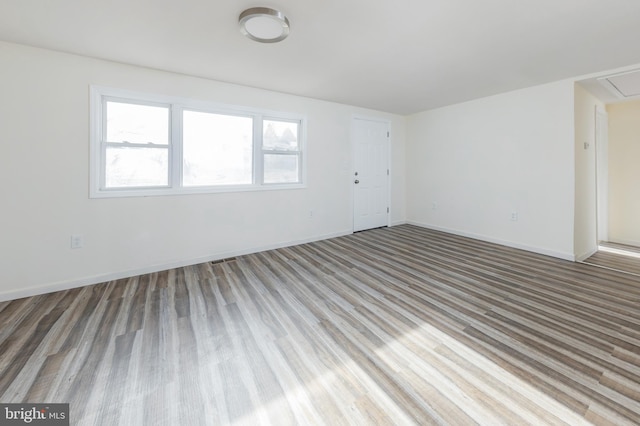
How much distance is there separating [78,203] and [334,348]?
3.00 metres

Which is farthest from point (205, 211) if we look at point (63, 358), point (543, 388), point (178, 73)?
point (543, 388)

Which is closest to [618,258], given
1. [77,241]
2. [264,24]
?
[264,24]

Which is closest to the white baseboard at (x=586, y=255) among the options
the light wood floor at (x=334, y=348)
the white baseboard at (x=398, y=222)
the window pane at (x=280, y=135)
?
the light wood floor at (x=334, y=348)

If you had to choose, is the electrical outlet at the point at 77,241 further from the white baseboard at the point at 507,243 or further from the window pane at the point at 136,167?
the white baseboard at the point at 507,243

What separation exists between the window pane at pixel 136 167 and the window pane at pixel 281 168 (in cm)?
136

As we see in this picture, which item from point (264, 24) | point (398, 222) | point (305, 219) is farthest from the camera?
point (398, 222)

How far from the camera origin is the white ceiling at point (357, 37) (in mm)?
1942

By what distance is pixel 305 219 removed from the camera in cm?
444

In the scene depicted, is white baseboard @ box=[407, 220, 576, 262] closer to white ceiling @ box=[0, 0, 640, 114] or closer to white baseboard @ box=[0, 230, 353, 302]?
white ceiling @ box=[0, 0, 640, 114]

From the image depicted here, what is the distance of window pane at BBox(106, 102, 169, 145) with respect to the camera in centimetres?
293

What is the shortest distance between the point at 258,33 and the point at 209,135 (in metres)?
1.69

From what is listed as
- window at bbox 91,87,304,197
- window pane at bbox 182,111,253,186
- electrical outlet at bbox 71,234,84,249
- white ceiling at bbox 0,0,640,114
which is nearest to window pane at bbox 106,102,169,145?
window at bbox 91,87,304,197

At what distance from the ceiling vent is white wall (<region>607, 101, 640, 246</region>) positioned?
617 mm

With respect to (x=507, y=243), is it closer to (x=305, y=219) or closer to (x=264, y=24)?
(x=305, y=219)
